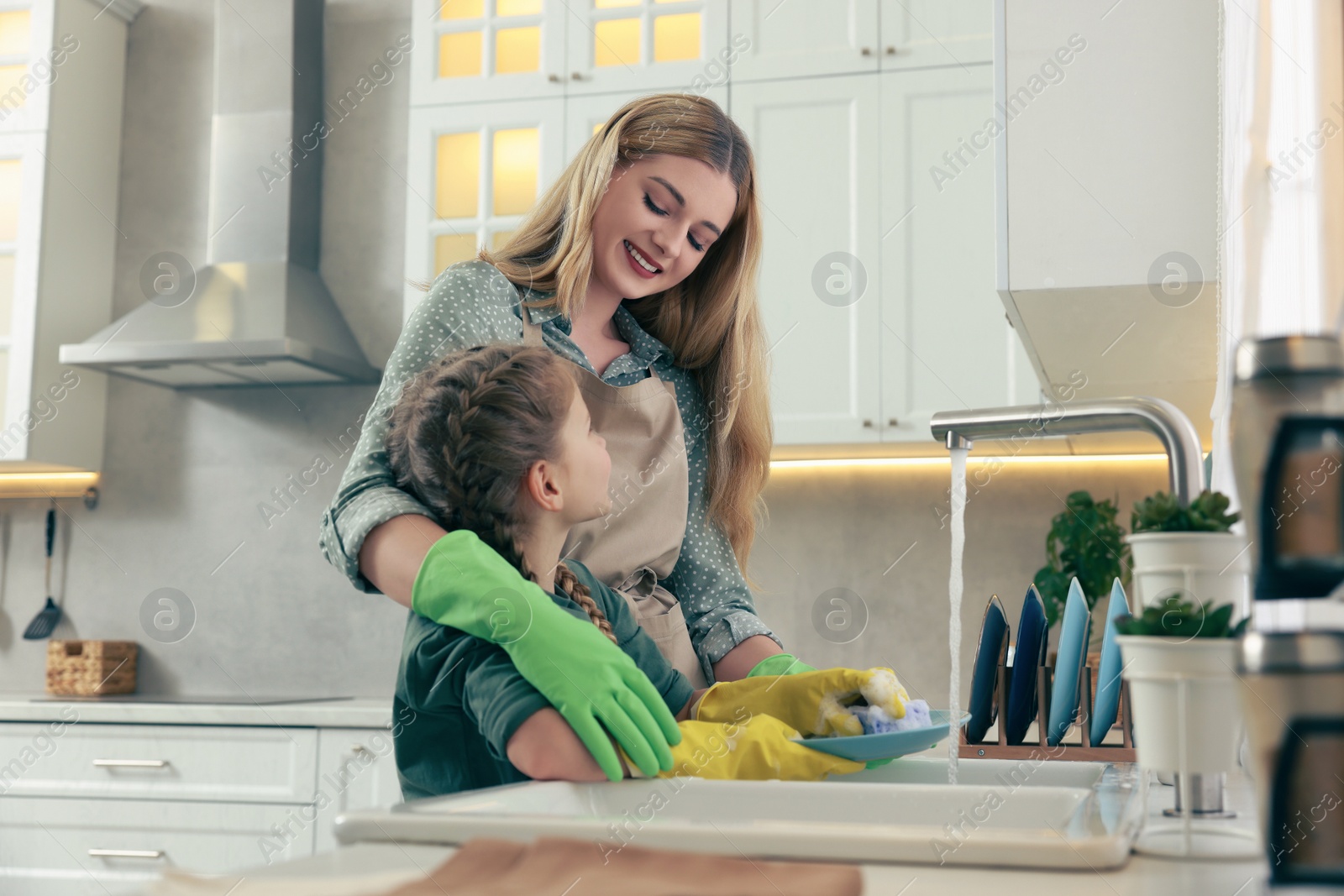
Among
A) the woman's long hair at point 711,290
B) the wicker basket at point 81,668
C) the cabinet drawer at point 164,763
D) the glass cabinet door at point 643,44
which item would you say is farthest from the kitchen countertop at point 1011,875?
the wicker basket at point 81,668

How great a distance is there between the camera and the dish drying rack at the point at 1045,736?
0.96m

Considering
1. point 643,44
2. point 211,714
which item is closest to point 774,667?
point 211,714

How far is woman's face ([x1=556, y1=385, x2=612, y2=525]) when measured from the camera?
987 millimetres

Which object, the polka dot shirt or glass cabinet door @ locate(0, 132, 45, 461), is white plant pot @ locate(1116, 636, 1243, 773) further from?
glass cabinet door @ locate(0, 132, 45, 461)

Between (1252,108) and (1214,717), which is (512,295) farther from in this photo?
(1214,717)

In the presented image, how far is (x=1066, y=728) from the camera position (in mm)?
1013

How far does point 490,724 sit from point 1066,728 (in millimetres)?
547

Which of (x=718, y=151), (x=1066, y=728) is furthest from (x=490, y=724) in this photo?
(x=718, y=151)

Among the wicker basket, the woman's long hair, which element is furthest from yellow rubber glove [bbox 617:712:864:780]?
the wicker basket

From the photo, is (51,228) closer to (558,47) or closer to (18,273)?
(18,273)

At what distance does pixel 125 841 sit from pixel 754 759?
5.99 feet

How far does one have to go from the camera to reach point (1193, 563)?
556 millimetres

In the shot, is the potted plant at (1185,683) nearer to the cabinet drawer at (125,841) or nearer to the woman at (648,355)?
the woman at (648,355)

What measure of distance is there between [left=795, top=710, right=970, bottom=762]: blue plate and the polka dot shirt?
1.19ft
